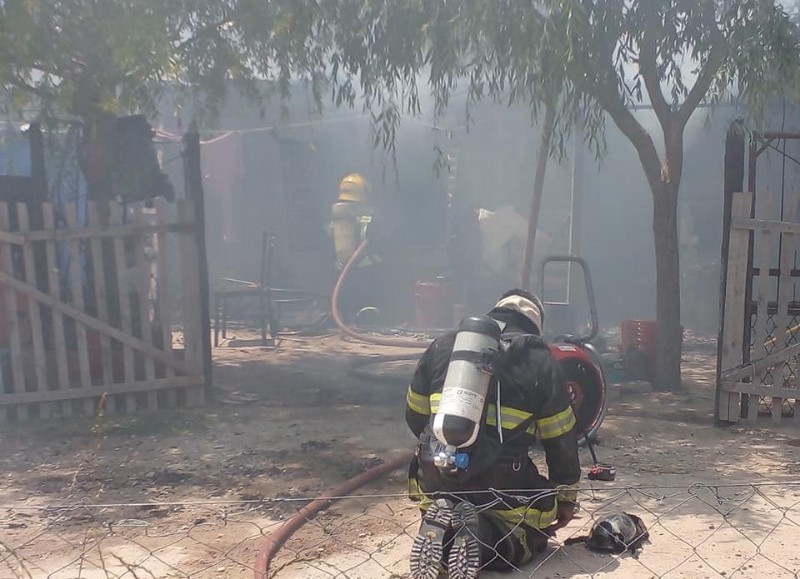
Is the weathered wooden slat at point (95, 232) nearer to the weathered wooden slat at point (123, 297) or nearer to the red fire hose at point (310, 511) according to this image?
the weathered wooden slat at point (123, 297)

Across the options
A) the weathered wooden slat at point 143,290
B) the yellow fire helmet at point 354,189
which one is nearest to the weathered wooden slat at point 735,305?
the weathered wooden slat at point 143,290

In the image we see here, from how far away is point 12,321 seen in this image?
634cm

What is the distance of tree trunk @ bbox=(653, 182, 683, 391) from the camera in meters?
7.50

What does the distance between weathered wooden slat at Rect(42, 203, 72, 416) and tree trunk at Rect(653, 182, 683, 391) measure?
523cm

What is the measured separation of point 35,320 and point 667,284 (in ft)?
18.1

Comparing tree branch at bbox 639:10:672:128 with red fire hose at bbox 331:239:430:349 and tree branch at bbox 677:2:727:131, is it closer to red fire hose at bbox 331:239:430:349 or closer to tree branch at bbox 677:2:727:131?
tree branch at bbox 677:2:727:131

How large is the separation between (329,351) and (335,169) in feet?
18.4

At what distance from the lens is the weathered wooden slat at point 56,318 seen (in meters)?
6.31

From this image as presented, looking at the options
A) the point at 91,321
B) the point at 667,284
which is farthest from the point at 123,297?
the point at 667,284

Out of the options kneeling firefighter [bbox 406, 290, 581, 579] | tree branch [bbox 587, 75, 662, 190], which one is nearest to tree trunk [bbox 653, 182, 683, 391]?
tree branch [bbox 587, 75, 662, 190]

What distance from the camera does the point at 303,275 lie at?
14.8 meters

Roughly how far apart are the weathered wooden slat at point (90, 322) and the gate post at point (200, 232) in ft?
1.05

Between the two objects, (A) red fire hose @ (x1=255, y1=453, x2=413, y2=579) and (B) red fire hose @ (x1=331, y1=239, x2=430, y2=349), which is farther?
(B) red fire hose @ (x1=331, y1=239, x2=430, y2=349)

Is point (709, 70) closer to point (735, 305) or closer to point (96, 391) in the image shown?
point (735, 305)
